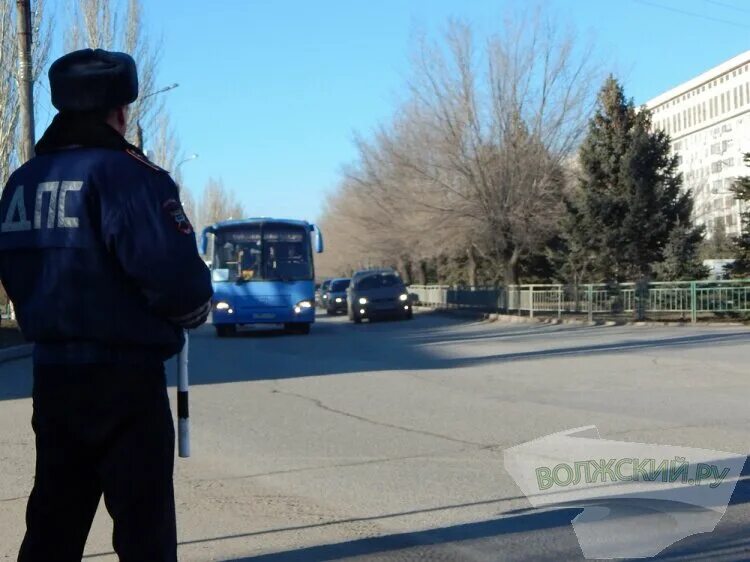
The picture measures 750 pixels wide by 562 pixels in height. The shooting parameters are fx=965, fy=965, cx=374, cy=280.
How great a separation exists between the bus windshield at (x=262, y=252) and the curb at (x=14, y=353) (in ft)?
22.3

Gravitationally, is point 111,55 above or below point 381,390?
above

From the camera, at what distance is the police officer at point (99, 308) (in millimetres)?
2426

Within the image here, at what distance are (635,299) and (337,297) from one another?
2025 cm

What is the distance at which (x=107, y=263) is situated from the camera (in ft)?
8.05

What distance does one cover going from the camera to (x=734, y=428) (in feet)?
28.0

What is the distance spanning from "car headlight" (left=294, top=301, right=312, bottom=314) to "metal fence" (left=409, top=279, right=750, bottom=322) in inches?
360

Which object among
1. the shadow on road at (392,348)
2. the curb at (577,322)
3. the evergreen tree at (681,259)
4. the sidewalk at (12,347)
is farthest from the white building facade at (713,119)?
the sidewalk at (12,347)

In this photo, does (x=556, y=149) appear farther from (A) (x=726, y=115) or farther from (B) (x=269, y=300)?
(A) (x=726, y=115)

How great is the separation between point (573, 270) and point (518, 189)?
158 inches

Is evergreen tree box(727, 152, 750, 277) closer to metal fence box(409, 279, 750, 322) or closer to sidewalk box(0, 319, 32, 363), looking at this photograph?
metal fence box(409, 279, 750, 322)

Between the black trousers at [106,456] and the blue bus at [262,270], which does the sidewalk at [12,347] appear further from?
the black trousers at [106,456]

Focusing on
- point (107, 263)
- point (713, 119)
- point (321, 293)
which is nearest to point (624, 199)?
point (321, 293)

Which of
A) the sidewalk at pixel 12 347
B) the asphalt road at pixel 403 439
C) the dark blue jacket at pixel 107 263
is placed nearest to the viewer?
the dark blue jacket at pixel 107 263

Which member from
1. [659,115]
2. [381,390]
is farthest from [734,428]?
[659,115]
